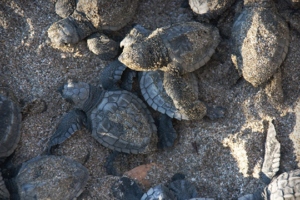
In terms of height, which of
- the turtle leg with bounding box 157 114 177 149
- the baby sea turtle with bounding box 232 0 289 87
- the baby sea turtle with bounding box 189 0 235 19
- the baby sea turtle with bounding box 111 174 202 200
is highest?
the baby sea turtle with bounding box 189 0 235 19

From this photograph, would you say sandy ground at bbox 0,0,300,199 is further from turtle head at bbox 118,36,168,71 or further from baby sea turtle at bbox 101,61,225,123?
turtle head at bbox 118,36,168,71

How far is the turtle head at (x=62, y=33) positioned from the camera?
11.4 feet

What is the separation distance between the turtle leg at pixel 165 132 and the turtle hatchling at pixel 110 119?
2.8 inches

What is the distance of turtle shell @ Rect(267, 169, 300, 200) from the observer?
254 centimetres

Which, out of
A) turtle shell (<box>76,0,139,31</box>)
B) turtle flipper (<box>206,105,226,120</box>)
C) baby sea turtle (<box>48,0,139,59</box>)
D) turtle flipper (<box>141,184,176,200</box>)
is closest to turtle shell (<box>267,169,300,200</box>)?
turtle flipper (<box>206,105,226,120</box>)

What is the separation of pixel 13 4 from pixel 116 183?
9.25 feet

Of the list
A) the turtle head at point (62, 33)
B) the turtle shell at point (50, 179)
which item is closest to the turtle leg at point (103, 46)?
the turtle head at point (62, 33)

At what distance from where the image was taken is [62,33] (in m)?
3.46

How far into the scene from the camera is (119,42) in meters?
3.76

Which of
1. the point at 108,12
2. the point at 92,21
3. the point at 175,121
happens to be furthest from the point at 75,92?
the point at 175,121

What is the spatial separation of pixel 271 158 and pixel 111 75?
2204 millimetres

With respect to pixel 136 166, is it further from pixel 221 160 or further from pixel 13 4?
pixel 13 4

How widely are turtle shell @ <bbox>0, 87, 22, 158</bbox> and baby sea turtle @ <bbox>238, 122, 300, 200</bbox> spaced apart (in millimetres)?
2805

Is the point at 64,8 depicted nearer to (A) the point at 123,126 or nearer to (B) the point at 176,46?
(B) the point at 176,46
